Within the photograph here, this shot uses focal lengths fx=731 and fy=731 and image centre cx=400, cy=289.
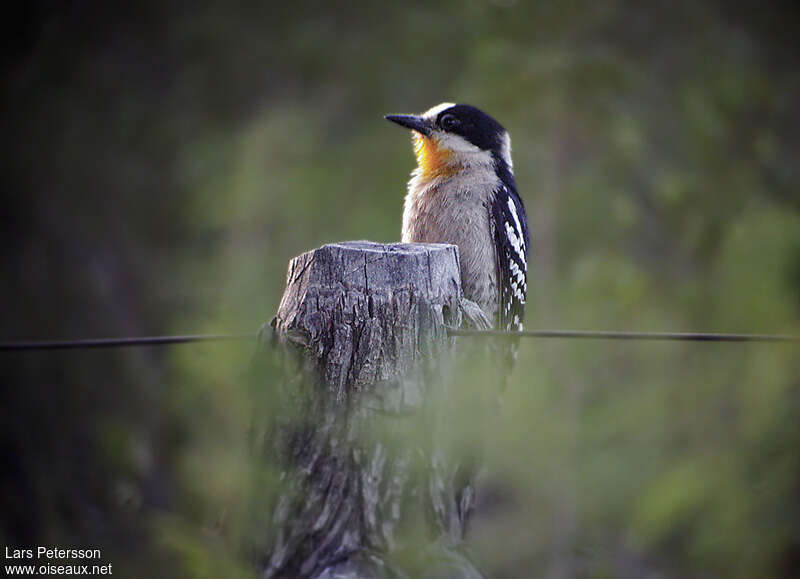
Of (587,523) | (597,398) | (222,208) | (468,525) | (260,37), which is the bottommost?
(587,523)

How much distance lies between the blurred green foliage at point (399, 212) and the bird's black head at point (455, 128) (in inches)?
58.0

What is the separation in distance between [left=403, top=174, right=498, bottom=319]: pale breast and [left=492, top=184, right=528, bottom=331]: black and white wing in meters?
0.03

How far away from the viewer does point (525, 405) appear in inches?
219

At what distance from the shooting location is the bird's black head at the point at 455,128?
3582 mm

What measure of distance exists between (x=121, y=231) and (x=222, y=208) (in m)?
1.29

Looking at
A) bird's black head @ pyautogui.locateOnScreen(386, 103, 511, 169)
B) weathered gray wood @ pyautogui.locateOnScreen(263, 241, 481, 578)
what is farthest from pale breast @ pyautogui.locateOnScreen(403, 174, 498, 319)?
weathered gray wood @ pyautogui.locateOnScreen(263, 241, 481, 578)

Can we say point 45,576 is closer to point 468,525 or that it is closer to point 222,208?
point 468,525

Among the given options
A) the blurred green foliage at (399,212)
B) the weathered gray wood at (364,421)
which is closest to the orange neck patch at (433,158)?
the blurred green foliage at (399,212)

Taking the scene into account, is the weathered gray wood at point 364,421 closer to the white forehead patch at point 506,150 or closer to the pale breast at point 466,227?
the pale breast at point 466,227

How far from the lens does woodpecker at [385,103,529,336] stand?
3.36 metres

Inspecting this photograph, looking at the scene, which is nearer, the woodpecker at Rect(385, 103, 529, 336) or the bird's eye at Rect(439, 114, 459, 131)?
the woodpecker at Rect(385, 103, 529, 336)

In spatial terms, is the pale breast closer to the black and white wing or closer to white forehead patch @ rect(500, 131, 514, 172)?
the black and white wing

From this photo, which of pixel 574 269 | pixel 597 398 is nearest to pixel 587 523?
pixel 597 398

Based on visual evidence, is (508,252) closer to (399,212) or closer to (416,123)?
(416,123)
